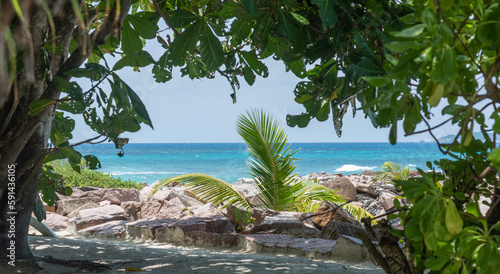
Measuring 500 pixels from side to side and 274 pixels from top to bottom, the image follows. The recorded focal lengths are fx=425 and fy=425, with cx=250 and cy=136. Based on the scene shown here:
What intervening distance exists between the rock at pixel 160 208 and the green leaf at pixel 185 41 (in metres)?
4.46

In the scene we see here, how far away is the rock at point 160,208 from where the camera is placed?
645cm

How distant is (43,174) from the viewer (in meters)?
2.84

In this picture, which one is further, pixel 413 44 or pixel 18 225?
pixel 18 225

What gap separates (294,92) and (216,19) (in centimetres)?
65

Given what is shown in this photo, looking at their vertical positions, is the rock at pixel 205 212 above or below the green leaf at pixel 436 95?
below

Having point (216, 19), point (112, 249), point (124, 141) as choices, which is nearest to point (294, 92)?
point (216, 19)

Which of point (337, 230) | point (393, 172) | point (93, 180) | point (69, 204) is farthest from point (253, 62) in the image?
point (93, 180)

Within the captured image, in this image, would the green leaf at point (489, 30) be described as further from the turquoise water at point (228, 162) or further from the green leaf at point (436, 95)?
the turquoise water at point (228, 162)

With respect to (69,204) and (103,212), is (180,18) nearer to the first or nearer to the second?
(103,212)

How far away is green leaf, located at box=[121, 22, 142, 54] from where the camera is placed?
7.92 feet

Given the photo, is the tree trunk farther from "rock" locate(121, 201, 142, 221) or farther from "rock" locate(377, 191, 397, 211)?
"rock" locate(377, 191, 397, 211)

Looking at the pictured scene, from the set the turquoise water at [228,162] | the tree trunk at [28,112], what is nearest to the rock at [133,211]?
the tree trunk at [28,112]

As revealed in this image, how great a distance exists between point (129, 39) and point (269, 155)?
4.26m

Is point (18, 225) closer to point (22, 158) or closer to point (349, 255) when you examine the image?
point (22, 158)
